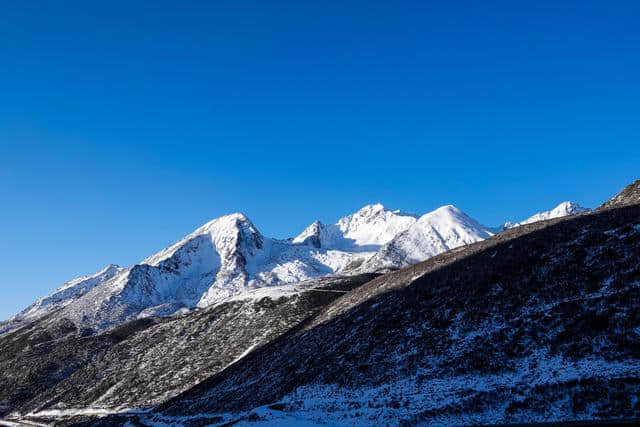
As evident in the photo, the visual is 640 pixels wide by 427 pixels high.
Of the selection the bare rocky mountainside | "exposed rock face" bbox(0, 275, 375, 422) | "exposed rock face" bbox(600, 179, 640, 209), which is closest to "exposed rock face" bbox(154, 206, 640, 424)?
the bare rocky mountainside

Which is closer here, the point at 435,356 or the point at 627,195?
the point at 435,356

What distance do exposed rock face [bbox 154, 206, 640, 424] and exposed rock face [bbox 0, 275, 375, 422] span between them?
50.5 ft

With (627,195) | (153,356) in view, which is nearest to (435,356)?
(627,195)

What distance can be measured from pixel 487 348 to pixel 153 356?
72.8 metres

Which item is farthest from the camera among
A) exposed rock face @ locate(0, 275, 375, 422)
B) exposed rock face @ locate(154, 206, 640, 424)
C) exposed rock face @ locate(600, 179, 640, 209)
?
exposed rock face @ locate(0, 275, 375, 422)

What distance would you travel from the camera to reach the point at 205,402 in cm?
5547

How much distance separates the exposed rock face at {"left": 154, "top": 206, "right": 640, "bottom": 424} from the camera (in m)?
27.3

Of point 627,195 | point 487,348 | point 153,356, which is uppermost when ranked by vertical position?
point 627,195

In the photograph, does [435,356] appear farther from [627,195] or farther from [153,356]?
[153,356]

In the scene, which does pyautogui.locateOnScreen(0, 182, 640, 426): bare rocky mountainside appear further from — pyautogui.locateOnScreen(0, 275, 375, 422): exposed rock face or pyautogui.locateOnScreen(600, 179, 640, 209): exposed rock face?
pyautogui.locateOnScreen(0, 275, 375, 422): exposed rock face

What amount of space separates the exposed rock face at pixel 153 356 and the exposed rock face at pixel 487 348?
15.4 meters

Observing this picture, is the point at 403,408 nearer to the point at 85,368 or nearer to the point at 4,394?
the point at 85,368

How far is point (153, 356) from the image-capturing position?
9156 cm

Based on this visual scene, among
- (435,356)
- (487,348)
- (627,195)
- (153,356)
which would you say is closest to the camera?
(487,348)
